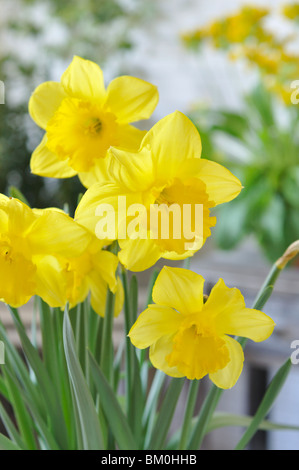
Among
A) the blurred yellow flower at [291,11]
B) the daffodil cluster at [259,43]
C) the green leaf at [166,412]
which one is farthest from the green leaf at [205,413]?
the blurred yellow flower at [291,11]

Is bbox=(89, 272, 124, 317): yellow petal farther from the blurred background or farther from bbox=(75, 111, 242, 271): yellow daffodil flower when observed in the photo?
the blurred background

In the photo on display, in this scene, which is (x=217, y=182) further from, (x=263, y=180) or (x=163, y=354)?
(x=263, y=180)

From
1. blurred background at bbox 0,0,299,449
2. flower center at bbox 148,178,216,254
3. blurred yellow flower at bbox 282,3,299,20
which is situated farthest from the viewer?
blurred yellow flower at bbox 282,3,299,20

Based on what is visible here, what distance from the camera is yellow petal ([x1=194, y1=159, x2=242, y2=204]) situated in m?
0.25

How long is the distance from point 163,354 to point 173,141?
11 centimetres

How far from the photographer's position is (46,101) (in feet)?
0.98

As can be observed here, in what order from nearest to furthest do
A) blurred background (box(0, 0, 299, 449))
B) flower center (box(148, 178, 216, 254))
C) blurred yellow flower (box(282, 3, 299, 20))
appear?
flower center (box(148, 178, 216, 254)), blurred background (box(0, 0, 299, 449)), blurred yellow flower (box(282, 3, 299, 20))

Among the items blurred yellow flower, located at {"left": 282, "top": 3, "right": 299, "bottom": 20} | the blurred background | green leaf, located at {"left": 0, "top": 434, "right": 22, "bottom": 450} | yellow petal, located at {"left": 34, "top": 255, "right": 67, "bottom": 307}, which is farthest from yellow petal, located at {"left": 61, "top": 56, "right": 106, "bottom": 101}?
blurred yellow flower, located at {"left": 282, "top": 3, "right": 299, "bottom": 20}

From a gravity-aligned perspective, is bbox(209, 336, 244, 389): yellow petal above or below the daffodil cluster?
below

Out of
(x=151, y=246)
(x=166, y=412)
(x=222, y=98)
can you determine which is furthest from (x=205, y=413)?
(x=222, y=98)

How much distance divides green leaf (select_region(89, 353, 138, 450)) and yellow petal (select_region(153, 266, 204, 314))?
0.06 meters

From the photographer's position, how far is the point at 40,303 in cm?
34
